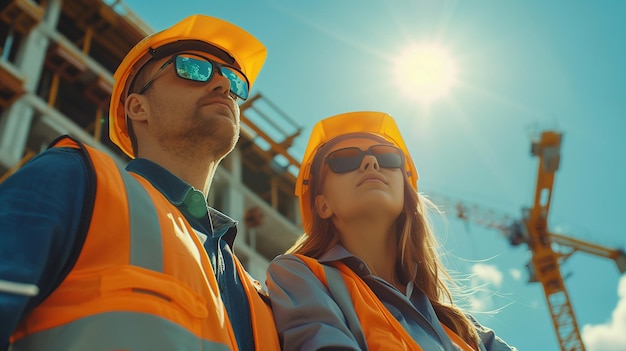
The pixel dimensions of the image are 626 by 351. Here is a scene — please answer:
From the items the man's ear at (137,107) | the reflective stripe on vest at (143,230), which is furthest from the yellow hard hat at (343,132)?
the reflective stripe on vest at (143,230)

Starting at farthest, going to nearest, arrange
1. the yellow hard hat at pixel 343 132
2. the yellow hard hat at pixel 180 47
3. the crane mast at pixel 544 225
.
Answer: the crane mast at pixel 544 225 < the yellow hard hat at pixel 343 132 < the yellow hard hat at pixel 180 47

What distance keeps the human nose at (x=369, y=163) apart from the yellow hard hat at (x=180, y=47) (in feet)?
2.88

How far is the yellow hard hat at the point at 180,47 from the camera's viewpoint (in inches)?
126

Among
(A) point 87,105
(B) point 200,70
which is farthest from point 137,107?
(A) point 87,105

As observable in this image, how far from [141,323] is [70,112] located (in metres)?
21.5

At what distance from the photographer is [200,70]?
3029mm

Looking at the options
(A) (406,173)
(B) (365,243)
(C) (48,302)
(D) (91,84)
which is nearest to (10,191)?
(C) (48,302)

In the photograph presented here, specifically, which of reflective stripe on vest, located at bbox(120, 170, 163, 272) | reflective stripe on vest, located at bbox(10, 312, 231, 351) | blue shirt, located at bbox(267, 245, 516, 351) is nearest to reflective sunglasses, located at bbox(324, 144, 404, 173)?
blue shirt, located at bbox(267, 245, 516, 351)

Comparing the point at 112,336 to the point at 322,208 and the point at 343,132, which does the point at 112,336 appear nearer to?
the point at 322,208

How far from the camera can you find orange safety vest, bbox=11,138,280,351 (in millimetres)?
1558

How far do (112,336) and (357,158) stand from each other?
2.28 meters

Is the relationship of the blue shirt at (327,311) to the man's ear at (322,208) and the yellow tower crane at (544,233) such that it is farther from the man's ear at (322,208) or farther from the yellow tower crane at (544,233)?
the yellow tower crane at (544,233)

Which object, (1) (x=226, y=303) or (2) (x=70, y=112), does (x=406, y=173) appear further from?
(2) (x=70, y=112)

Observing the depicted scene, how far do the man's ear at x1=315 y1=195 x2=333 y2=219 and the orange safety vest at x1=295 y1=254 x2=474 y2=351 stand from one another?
57 cm
